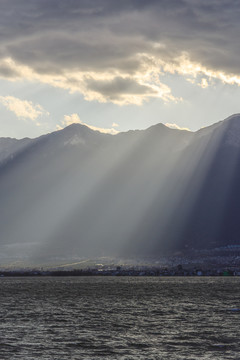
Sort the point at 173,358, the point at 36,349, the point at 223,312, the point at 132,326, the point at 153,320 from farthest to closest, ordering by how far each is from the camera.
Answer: the point at 223,312, the point at 153,320, the point at 132,326, the point at 36,349, the point at 173,358

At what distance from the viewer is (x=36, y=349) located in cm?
7769

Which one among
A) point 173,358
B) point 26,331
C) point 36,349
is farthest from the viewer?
point 26,331

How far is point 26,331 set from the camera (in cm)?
9788

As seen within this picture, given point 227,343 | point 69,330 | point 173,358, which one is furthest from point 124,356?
point 69,330

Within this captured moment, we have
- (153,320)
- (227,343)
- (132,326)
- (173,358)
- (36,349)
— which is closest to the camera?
(173,358)

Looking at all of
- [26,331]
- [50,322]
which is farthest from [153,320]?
[26,331]

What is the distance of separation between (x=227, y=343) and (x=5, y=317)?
56.7 metres

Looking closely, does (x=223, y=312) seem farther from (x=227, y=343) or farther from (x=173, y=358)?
(x=173, y=358)

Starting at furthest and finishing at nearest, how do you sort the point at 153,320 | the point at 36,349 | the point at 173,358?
1. the point at 153,320
2. the point at 36,349
3. the point at 173,358

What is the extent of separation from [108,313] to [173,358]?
68932mm

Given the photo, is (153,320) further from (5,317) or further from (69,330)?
(5,317)

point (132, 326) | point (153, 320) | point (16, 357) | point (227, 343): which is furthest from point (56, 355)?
point (153, 320)

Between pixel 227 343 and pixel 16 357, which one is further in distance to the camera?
pixel 227 343

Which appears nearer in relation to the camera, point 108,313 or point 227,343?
point 227,343
